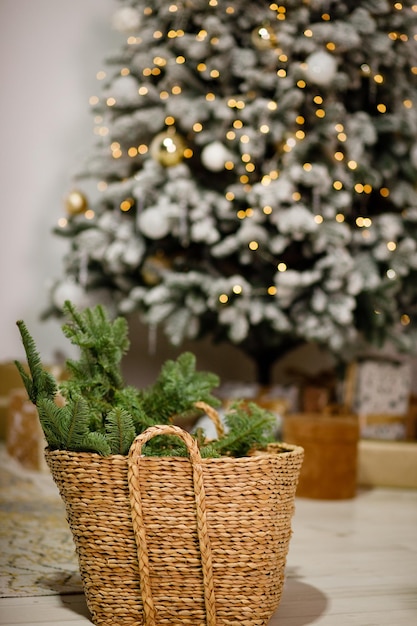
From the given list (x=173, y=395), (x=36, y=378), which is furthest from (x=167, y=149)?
(x=36, y=378)

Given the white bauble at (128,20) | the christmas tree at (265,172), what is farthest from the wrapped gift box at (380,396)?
the white bauble at (128,20)

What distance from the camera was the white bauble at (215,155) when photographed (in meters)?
2.65

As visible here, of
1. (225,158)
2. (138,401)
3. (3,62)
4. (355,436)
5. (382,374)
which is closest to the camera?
(138,401)

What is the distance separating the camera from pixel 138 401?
4.47 feet

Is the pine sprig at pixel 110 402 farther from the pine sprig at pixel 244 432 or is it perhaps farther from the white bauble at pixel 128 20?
the white bauble at pixel 128 20

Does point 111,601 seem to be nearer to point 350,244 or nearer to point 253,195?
point 253,195

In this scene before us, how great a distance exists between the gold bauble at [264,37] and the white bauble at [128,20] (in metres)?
0.50

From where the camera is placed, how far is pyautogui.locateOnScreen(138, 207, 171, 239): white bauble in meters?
2.64

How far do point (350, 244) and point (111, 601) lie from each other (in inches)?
71.0

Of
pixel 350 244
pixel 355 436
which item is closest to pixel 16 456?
pixel 355 436

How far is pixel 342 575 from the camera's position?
159 centimetres

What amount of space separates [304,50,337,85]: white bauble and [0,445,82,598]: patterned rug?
1.62 metres

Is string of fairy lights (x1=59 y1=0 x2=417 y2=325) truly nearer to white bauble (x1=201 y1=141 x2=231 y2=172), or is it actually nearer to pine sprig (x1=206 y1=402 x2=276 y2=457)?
white bauble (x1=201 y1=141 x2=231 y2=172)

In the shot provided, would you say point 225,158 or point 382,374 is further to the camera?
point 382,374
